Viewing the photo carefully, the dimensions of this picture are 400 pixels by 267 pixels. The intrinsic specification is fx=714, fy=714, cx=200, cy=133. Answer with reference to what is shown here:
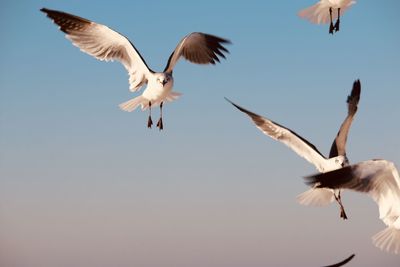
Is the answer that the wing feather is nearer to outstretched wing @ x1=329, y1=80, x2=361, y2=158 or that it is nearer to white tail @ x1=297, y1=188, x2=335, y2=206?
white tail @ x1=297, y1=188, x2=335, y2=206

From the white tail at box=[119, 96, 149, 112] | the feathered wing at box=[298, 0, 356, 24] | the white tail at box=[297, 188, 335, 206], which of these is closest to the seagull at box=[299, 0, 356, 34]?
the feathered wing at box=[298, 0, 356, 24]

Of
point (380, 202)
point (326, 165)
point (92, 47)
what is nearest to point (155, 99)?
point (92, 47)

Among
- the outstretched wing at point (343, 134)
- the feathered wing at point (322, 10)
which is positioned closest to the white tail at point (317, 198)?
the outstretched wing at point (343, 134)

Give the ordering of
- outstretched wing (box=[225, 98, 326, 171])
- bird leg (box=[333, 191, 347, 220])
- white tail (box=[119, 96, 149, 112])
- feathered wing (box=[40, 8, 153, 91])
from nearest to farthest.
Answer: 1. bird leg (box=[333, 191, 347, 220])
2. outstretched wing (box=[225, 98, 326, 171])
3. feathered wing (box=[40, 8, 153, 91])
4. white tail (box=[119, 96, 149, 112])

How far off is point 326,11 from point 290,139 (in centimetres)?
189

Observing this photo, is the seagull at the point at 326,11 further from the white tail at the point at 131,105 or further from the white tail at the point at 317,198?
the white tail at the point at 131,105

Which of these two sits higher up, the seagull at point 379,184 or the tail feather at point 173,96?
the tail feather at point 173,96

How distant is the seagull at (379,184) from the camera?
5586mm

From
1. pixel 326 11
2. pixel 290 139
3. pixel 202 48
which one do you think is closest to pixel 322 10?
pixel 326 11

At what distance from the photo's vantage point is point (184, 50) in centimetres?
861

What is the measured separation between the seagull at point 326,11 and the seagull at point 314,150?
1162mm

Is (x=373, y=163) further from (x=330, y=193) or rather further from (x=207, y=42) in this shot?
(x=207, y=42)

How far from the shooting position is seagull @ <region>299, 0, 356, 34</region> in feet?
27.2

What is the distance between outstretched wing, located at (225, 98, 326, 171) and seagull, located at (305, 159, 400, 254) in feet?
3.80
